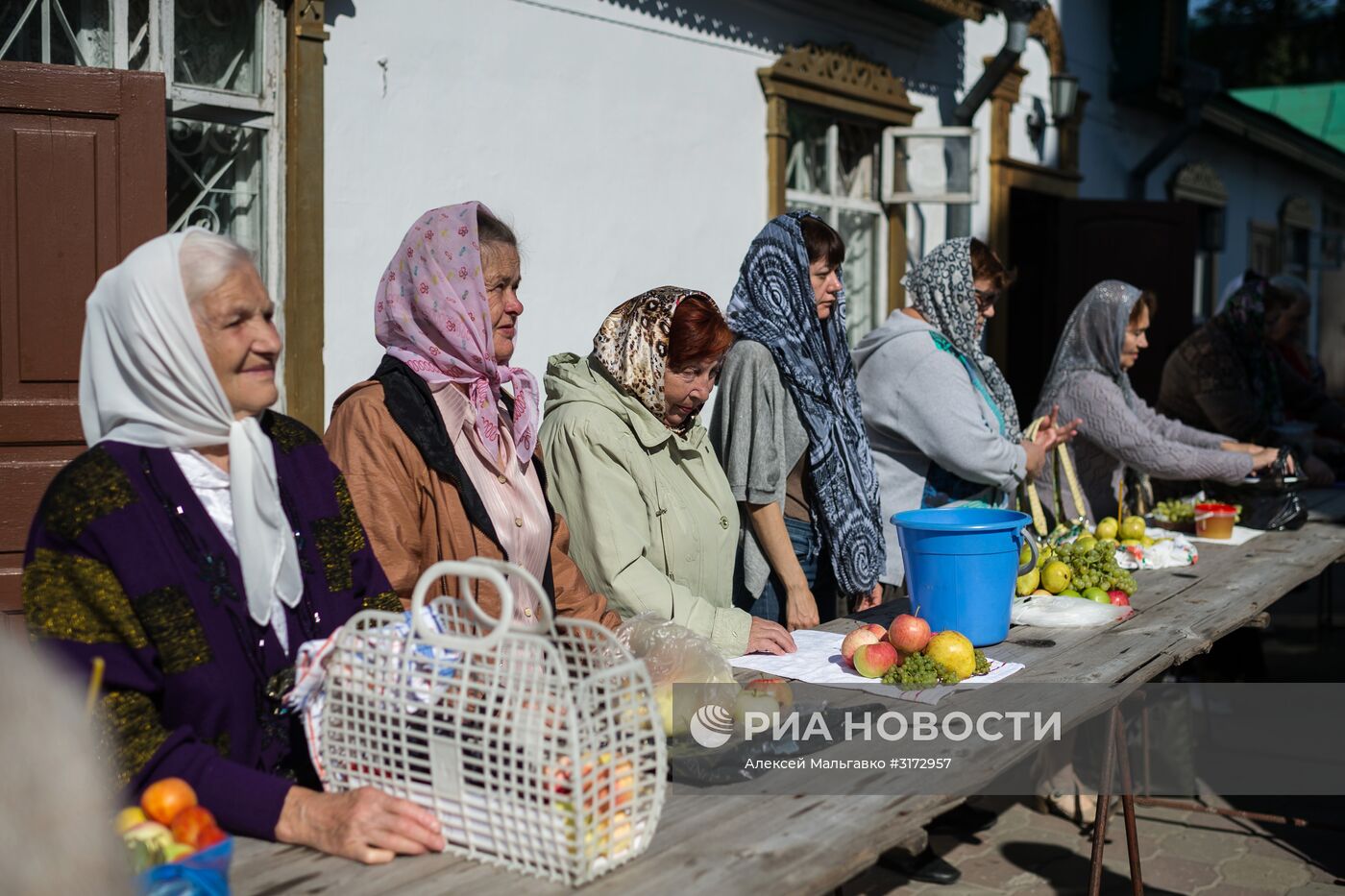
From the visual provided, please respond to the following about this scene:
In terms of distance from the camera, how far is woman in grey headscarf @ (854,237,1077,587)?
3.41 metres

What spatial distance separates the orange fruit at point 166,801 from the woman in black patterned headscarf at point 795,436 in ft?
6.28

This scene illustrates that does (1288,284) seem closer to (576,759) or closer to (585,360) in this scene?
(585,360)

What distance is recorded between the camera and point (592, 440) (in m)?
2.60

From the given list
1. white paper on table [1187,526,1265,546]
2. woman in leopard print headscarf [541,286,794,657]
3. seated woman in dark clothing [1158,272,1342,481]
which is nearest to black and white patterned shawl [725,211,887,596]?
woman in leopard print headscarf [541,286,794,657]

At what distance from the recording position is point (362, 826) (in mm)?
1575

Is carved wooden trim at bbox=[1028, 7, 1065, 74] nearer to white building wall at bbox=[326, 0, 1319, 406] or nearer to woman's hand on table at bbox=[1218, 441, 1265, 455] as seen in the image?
white building wall at bbox=[326, 0, 1319, 406]

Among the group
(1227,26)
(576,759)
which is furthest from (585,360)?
(1227,26)

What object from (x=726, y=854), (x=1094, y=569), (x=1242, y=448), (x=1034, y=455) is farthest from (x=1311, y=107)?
(x=726, y=854)

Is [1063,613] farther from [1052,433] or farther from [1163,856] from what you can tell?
[1163,856]

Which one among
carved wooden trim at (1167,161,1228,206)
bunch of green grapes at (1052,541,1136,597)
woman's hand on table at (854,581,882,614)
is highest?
carved wooden trim at (1167,161,1228,206)

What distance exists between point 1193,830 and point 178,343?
12.3 feet

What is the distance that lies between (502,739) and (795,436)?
1920mm

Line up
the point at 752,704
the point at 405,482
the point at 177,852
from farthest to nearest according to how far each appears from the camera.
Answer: the point at 405,482, the point at 752,704, the point at 177,852

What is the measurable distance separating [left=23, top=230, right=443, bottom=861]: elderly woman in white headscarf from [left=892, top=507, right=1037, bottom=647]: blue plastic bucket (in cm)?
129
